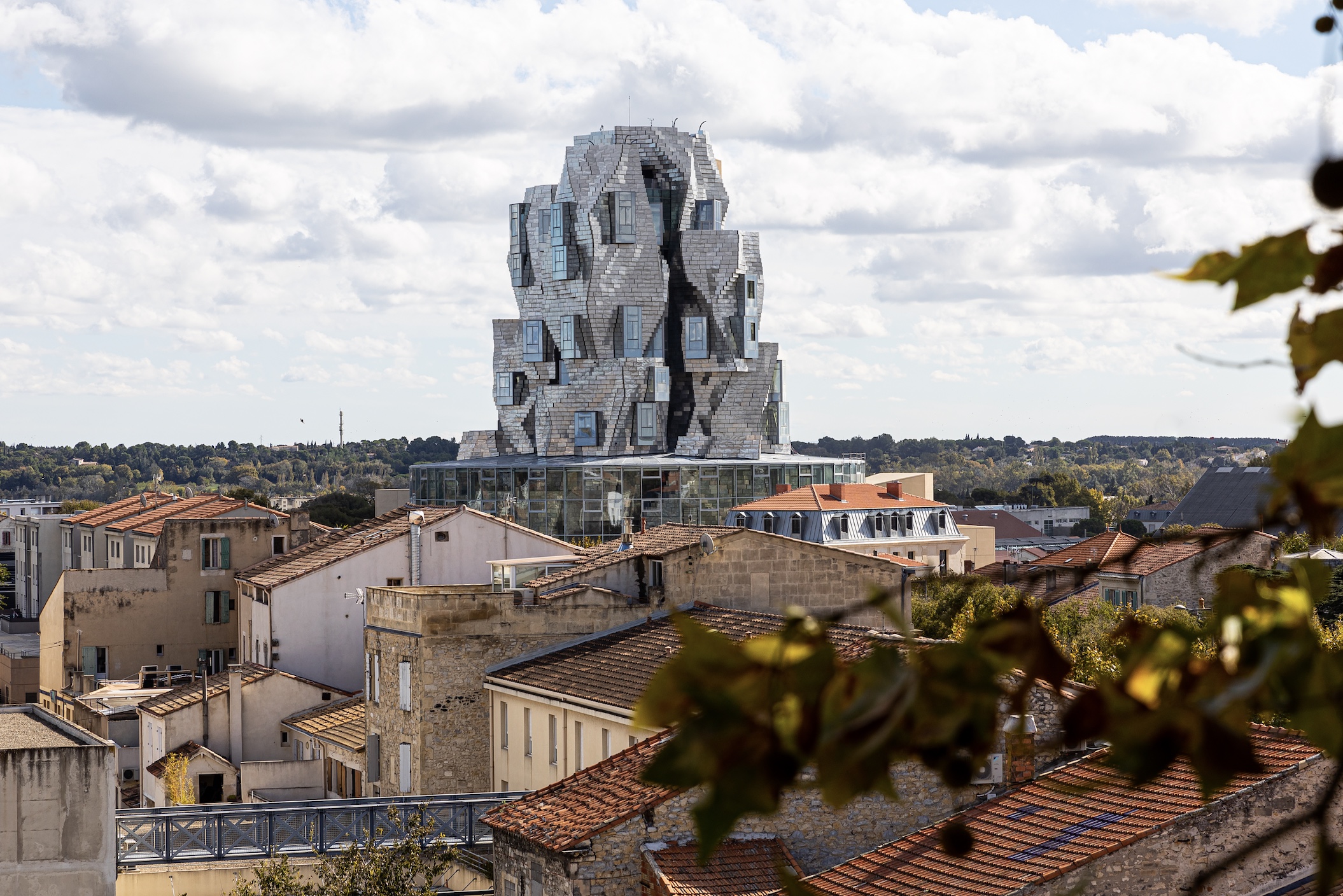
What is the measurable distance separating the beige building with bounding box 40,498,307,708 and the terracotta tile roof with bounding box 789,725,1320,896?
3125 cm

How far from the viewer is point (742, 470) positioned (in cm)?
6494

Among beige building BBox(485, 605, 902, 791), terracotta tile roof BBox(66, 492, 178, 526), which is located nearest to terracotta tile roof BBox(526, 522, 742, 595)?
beige building BBox(485, 605, 902, 791)

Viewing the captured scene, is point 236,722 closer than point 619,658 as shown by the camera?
No

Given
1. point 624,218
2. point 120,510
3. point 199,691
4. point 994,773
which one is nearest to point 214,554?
point 199,691

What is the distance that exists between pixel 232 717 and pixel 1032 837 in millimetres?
20373

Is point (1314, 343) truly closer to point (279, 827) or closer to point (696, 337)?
point (279, 827)

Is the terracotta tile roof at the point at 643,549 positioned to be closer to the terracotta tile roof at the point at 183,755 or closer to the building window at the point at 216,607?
the terracotta tile roof at the point at 183,755

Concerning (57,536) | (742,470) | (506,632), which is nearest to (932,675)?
(506,632)

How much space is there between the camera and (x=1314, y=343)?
182cm

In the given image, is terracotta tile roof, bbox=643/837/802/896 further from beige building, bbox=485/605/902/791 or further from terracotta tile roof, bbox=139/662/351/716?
terracotta tile roof, bbox=139/662/351/716

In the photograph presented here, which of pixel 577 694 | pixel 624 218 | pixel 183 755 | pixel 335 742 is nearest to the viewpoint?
pixel 577 694

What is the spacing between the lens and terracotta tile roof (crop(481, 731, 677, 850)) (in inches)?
541

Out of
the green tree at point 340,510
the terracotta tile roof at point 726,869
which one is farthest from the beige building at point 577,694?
the green tree at point 340,510

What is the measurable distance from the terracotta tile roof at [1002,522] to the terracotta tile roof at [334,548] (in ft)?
191
